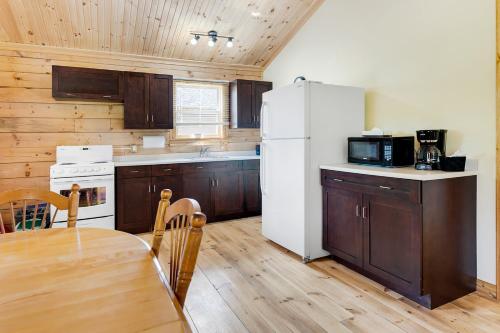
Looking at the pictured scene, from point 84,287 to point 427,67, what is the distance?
10.4 ft

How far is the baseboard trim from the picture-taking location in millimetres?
2456

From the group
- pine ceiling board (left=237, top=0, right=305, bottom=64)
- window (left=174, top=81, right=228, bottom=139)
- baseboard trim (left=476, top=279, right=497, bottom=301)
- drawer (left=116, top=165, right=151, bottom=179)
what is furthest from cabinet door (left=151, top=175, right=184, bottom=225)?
baseboard trim (left=476, top=279, right=497, bottom=301)

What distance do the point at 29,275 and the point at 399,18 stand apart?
3.55 metres

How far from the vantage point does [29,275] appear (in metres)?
1.04

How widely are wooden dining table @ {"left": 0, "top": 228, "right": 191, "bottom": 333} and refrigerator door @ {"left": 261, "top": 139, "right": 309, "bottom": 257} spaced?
2089 mm

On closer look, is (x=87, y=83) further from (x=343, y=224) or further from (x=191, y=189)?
(x=343, y=224)

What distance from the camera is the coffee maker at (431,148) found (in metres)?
2.65

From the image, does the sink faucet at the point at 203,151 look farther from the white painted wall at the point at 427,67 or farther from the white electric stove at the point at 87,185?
the white painted wall at the point at 427,67

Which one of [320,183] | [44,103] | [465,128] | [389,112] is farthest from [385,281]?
[44,103]

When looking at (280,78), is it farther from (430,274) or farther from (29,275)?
(29,275)

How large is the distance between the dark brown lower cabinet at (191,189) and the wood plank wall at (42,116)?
679 millimetres

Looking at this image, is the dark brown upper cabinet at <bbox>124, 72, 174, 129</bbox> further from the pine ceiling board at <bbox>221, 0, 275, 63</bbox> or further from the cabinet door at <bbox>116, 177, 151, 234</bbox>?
the pine ceiling board at <bbox>221, 0, 275, 63</bbox>

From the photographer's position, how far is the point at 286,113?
333 cm

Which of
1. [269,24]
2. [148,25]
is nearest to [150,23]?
[148,25]
